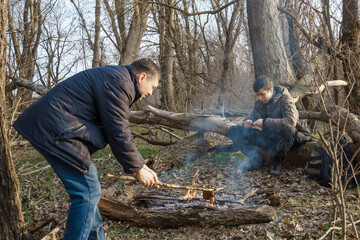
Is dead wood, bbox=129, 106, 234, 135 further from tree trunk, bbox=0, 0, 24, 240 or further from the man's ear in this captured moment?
tree trunk, bbox=0, 0, 24, 240

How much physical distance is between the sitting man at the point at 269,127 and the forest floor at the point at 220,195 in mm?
346

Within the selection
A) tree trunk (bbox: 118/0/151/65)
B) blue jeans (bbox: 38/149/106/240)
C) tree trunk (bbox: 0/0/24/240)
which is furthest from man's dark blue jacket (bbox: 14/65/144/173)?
tree trunk (bbox: 118/0/151/65)

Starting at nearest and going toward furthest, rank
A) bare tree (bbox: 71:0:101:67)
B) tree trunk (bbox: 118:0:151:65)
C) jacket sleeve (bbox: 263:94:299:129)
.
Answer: jacket sleeve (bbox: 263:94:299:129), tree trunk (bbox: 118:0:151:65), bare tree (bbox: 71:0:101:67)

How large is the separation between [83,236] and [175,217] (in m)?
1.36

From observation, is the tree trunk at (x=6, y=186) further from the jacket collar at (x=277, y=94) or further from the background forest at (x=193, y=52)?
the jacket collar at (x=277, y=94)

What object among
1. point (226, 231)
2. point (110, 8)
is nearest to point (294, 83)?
point (226, 231)

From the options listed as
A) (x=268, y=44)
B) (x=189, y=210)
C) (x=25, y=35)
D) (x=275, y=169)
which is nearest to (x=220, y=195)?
(x=189, y=210)

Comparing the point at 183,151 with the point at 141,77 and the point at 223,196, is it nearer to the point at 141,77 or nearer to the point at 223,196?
the point at 223,196

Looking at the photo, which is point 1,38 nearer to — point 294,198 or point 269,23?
point 294,198

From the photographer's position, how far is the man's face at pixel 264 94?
5542 millimetres

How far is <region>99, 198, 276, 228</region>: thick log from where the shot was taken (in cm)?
369

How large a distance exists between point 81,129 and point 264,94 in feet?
12.6

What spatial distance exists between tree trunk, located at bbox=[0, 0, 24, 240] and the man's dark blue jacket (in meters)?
0.33

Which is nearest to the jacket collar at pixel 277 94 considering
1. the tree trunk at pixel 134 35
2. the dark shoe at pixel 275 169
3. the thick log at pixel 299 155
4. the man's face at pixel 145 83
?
the thick log at pixel 299 155
